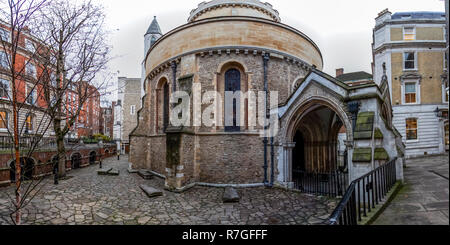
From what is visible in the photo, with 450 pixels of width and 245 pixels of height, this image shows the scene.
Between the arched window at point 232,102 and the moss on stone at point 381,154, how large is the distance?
227 inches

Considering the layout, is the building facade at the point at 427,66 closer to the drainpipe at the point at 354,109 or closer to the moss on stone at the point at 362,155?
the moss on stone at the point at 362,155

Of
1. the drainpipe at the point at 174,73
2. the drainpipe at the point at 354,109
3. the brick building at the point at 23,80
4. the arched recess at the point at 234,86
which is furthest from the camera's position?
the drainpipe at the point at 174,73

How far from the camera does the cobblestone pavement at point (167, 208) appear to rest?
5.40 metres

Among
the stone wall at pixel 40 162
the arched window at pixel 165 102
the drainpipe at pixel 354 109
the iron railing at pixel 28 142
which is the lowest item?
the stone wall at pixel 40 162

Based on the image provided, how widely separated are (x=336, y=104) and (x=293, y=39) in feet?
18.0

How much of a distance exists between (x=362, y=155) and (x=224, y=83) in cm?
702

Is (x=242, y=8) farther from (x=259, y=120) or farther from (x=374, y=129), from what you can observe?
(x=374, y=129)

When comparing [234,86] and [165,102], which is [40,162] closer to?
[165,102]

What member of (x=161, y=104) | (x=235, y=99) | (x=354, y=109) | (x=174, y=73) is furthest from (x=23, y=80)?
(x=354, y=109)

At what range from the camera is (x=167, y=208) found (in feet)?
21.4

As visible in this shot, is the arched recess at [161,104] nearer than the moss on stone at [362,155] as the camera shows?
No

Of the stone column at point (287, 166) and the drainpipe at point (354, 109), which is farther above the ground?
the drainpipe at point (354, 109)

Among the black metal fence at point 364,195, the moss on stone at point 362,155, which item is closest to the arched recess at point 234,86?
the moss on stone at point 362,155
